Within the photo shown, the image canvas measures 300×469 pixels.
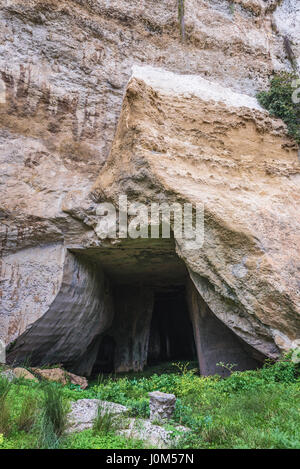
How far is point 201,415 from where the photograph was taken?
3.94 m

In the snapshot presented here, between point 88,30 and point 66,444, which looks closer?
point 66,444

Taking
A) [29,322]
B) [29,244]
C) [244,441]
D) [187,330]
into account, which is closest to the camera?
[244,441]

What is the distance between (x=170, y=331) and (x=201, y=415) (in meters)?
9.94

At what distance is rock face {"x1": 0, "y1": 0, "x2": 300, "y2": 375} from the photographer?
6.02 metres

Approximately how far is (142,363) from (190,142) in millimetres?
6892

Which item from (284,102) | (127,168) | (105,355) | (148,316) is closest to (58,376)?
(127,168)

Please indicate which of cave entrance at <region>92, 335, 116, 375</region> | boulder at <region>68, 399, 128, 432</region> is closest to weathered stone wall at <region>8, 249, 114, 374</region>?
cave entrance at <region>92, 335, 116, 375</region>

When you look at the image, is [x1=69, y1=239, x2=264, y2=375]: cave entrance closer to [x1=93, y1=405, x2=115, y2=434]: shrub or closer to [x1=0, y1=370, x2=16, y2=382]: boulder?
[x1=0, y1=370, x2=16, y2=382]: boulder

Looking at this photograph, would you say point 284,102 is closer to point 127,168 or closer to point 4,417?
point 127,168

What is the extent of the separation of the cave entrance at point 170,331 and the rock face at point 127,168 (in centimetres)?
310

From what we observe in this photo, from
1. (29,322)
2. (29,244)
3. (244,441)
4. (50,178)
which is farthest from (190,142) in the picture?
(244,441)

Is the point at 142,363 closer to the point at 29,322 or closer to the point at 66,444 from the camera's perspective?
the point at 29,322

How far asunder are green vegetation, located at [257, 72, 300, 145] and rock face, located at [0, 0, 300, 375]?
26 cm

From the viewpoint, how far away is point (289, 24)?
10.7 m
